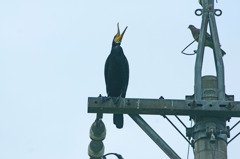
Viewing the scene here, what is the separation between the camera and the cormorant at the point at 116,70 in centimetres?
1151

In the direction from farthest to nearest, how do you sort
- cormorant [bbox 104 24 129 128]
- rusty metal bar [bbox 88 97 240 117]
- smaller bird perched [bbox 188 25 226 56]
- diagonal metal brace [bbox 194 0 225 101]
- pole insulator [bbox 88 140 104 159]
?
cormorant [bbox 104 24 129 128] → smaller bird perched [bbox 188 25 226 56] → diagonal metal brace [bbox 194 0 225 101] → rusty metal bar [bbox 88 97 240 117] → pole insulator [bbox 88 140 104 159]

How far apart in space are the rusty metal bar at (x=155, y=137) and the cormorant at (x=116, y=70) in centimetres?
314

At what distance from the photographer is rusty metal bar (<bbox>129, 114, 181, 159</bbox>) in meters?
7.86

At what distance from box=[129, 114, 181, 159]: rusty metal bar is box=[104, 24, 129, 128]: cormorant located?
314 cm

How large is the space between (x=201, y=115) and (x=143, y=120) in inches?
25.3

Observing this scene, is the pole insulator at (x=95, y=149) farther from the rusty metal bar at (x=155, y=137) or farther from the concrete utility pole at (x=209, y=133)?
the concrete utility pole at (x=209, y=133)

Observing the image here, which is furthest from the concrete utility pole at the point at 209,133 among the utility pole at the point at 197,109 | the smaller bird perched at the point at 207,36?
the smaller bird perched at the point at 207,36

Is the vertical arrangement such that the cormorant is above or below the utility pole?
above

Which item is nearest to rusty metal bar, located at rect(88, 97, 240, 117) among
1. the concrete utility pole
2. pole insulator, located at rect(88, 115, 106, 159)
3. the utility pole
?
→ the utility pole

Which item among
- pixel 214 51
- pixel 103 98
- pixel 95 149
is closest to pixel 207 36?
pixel 214 51

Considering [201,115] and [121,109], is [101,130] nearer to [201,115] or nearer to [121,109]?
[121,109]

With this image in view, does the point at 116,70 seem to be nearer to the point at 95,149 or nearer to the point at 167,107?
the point at 167,107

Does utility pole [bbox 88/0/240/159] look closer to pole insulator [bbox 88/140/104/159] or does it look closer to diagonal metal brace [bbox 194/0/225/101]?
diagonal metal brace [bbox 194/0/225/101]

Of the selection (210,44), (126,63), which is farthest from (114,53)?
(210,44)
